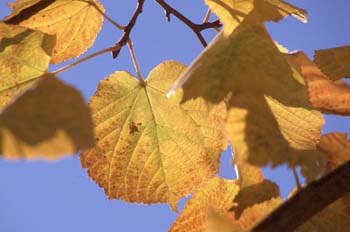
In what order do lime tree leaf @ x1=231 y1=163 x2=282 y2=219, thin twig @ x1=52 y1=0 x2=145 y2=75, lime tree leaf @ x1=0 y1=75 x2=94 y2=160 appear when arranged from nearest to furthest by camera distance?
lime tree leaf @ x1=0 y1=75 x2=94 y2=160 → lime tree leaf @ x1=231 y1=163 x2=282 y2=219 → thin twig @ x1=52 y1=0 x2=145 y2=75

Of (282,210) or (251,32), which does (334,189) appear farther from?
(251,32)

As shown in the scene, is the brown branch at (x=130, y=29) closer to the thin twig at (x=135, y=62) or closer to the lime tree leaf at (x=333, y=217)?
the thin twig at (x=135, y=62)

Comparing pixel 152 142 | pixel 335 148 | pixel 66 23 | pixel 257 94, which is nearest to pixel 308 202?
pixel 257 94

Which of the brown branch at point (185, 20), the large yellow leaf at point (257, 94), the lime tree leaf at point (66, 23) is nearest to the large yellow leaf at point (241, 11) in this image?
the large yellow leaf at point (257, 94)

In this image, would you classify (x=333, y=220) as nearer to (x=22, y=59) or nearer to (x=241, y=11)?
(x=241, y=11)

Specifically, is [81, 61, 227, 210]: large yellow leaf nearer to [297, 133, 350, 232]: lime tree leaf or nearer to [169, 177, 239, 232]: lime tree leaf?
[169, 177, 239, 232]: lime tree leaf

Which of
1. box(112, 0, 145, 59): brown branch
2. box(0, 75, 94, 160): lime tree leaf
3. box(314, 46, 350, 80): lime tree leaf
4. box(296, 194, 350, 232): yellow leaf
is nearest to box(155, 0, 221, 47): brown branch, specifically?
box(112, 0, 145, 59): brown branch

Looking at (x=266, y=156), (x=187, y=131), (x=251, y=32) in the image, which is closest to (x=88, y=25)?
(x=187, y=131)
